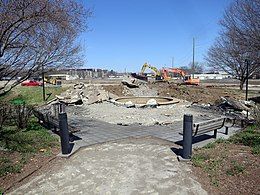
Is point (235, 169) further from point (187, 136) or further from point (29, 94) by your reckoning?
point (29, 94)

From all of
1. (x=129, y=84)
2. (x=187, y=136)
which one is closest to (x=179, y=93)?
(x=129, y=84)

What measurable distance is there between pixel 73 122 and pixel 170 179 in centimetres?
684

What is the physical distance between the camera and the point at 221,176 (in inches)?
199

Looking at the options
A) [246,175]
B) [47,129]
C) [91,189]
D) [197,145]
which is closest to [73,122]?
[47,129]

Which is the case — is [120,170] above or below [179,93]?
below

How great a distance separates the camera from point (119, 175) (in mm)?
5266

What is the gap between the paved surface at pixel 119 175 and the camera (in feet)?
15.4

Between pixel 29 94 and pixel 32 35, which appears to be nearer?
pixel 32 35

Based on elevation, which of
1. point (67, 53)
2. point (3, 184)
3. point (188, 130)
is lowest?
point (3, 184)

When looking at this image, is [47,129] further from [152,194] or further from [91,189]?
[152,194]

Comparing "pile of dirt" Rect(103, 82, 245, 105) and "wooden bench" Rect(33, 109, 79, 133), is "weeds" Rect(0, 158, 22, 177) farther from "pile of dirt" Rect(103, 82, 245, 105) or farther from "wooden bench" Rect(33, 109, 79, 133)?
"pile of dirt" Rect(103, 82, 245, 105)

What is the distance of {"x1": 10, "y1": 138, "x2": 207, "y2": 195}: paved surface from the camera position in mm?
4703

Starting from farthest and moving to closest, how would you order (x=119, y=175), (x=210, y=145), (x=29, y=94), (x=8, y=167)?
1. (x=29, y=94)
2. (x=210, y=145)
3. (x=8, y=167)
4. (x=119, y=175)

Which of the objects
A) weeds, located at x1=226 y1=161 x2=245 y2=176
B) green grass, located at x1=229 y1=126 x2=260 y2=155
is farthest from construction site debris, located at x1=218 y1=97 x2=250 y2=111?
weeds, located at x1=226 y1=161 x2=245 y2=176
